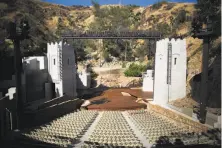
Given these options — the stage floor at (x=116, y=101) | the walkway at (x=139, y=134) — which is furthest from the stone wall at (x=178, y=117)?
the walkway at (x=139, y=134)

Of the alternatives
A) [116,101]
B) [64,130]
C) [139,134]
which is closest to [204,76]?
[139,134]

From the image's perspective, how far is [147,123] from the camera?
1925cm

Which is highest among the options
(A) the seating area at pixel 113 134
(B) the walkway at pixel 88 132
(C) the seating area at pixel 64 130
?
(C) the seating area at pixel 64 130

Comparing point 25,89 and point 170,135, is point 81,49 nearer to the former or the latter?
point 25,89

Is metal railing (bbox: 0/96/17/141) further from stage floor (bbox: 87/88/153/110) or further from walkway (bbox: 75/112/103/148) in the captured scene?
stage floor (bbox: 87/88/153/110)

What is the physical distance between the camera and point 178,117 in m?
19.2

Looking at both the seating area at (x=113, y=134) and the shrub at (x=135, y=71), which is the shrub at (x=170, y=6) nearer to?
the shrub at (x=135, y=71)

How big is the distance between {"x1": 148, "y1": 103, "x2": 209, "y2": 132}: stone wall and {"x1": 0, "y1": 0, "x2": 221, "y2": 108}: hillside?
417cm

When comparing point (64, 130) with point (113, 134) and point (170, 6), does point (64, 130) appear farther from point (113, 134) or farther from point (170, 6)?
point (170, 6)

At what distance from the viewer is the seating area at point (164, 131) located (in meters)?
14.3

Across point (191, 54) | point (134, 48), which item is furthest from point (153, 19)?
point (191, 54)

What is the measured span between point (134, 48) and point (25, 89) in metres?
40.8

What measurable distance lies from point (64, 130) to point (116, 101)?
10690 millimetres

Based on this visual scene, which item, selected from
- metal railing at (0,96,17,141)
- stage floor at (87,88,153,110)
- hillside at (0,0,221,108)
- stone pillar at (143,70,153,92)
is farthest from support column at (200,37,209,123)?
stone pillar at (143,70,153,92)
